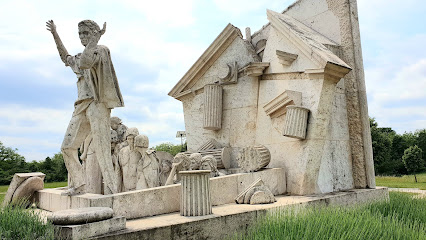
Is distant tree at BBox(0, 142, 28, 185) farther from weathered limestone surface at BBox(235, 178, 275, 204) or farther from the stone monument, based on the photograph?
weathered limestone surface at BBox(235, 178, 275, 204)

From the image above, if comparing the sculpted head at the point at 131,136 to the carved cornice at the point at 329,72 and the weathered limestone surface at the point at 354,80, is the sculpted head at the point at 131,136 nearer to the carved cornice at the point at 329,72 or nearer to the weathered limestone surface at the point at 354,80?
the carved cornice at the point at 329,72

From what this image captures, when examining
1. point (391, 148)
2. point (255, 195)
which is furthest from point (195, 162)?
point (391, 148)

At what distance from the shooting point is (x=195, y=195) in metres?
4.70

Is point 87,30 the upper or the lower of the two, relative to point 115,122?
upper

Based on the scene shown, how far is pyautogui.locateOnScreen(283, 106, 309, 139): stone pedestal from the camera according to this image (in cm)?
639

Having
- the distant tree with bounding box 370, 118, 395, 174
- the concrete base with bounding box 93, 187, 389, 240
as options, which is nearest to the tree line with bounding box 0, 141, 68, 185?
the concrete base with bounding box 93, 187, 389, 240

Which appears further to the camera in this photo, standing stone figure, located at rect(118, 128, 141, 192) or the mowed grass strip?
standing stone figure, located at rect(118, 128, 141, 192)

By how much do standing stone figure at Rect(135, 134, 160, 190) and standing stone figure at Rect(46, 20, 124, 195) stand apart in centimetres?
113

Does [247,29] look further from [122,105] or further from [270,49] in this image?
[122,105]

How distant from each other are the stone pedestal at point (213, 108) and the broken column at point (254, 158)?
6.15ft

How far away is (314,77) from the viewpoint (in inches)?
258

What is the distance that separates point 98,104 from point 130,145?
1.59 m

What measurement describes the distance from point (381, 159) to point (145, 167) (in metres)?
31.6

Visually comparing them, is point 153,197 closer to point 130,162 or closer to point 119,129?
point 130,162
